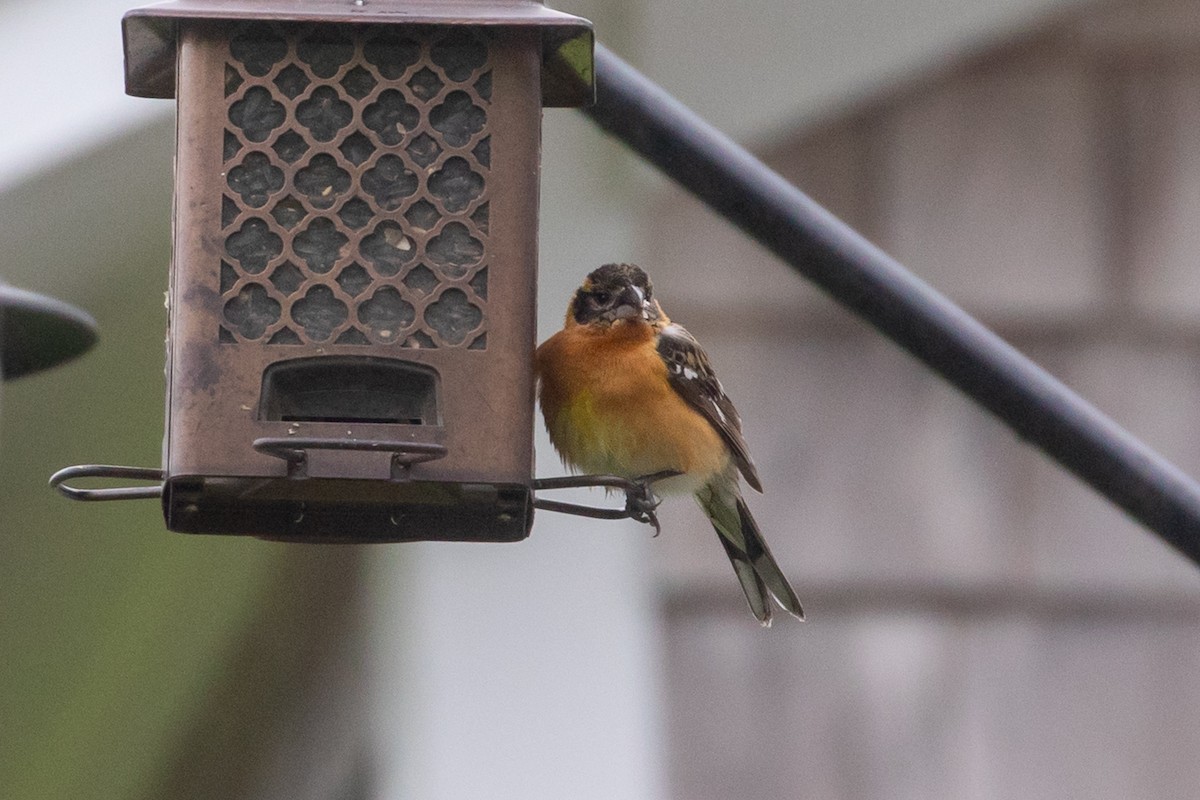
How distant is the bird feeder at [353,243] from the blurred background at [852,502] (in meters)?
2.98

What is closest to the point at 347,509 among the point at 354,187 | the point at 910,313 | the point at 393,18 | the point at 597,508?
the point at 597,508

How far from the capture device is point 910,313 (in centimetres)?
364

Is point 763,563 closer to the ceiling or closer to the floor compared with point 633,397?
closer to the floor

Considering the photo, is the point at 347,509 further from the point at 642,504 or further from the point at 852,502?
the point at 852,502

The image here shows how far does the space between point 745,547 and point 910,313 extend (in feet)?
6.23

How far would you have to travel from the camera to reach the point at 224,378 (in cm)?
350

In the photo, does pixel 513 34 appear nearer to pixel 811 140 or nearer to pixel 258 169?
pixel 258 169

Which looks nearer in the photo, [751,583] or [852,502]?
[751,583]

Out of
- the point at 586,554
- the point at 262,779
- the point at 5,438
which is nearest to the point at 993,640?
the point at 586,554

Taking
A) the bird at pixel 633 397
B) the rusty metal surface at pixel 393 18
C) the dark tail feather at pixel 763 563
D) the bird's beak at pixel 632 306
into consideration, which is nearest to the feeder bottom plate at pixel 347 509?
the rusty metal surface at pixel 393 18

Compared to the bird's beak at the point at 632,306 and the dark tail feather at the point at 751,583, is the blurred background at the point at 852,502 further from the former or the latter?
the bird's beak at the point at 632,306

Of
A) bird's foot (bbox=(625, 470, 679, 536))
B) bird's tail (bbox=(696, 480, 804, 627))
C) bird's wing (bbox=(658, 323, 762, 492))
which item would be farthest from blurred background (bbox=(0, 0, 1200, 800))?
bird's foot (bbox=(625, 470, 679, 536))

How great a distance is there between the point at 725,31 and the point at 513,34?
3.34 m

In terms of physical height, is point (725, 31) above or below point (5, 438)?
above
